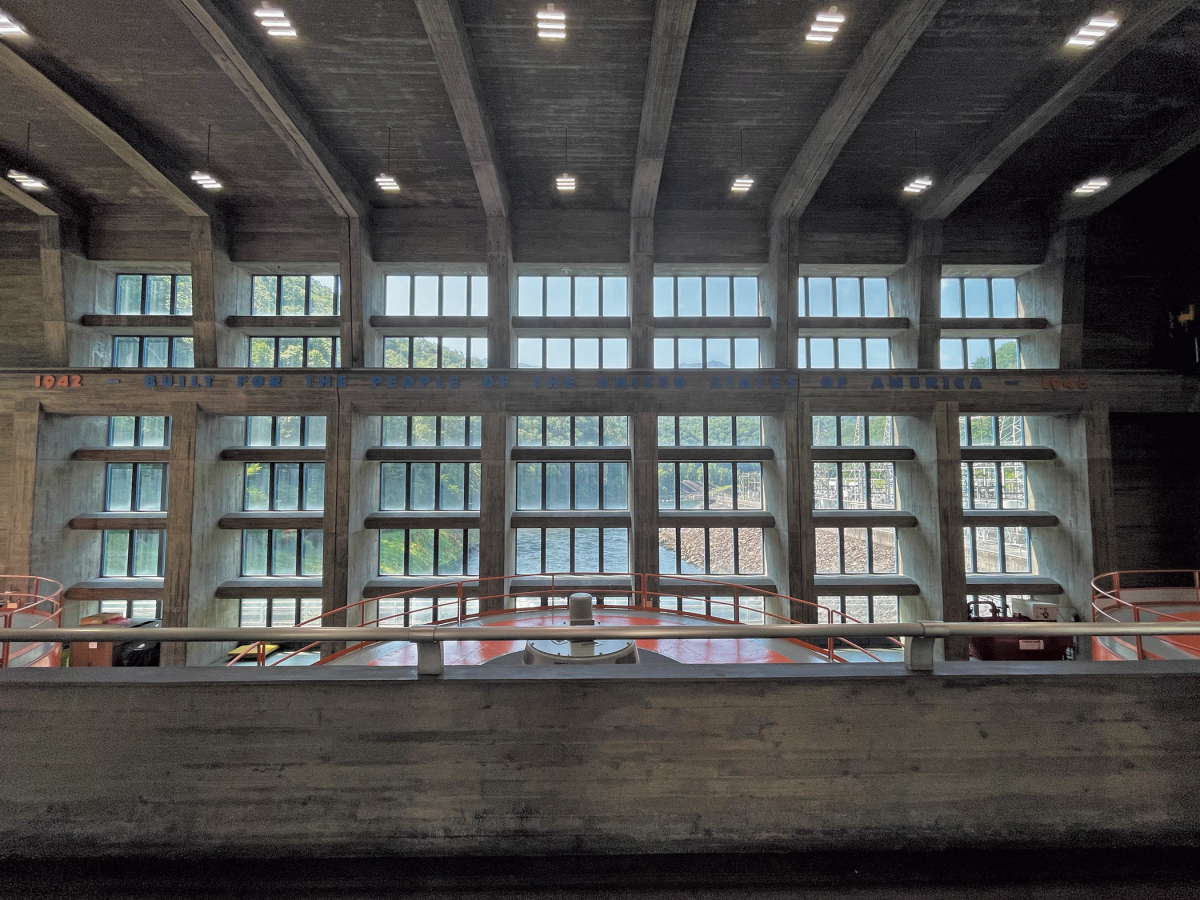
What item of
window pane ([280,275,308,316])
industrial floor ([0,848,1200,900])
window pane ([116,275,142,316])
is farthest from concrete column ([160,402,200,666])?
industrial floor ([0,848,1200,900])

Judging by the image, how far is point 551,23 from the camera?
9219 mm

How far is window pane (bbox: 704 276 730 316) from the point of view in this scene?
18188mm

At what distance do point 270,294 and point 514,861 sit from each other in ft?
67.5

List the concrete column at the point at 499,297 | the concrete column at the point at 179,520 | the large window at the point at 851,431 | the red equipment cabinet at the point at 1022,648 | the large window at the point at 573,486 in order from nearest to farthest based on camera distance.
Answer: the red equipment cabinet at the point at 1022,648 < the concrete column at the point at 179,520 < the concrete column at the point at 499,297 < the large window at the point at 573,486 < the large window at the point at 851,431

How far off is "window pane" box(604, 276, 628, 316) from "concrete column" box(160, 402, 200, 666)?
42.2 ft

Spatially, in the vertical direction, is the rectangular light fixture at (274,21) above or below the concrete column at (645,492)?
above

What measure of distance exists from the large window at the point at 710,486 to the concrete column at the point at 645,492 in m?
2.86

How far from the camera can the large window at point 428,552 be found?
1781 centimetres

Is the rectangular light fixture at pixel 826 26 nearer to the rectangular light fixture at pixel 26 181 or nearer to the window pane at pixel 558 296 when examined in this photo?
the window pane at pixel 558 296

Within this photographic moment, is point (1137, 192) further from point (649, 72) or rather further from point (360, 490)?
point (360, 490)

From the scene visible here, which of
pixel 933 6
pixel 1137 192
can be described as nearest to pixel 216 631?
pixel 933 6

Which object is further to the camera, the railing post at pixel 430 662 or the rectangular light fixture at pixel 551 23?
the rectangular light fixture at pixel 551 23

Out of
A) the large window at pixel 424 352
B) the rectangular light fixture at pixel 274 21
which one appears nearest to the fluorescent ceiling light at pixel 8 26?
the rectangular light fixture at pixel 274 21

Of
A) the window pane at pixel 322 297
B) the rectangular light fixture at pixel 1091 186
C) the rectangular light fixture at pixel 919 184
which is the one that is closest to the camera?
the rectangular light fixture at pixel 919 184
